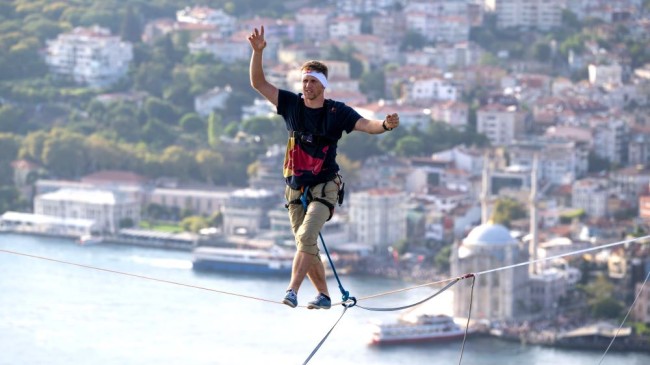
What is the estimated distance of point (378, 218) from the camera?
25.6m

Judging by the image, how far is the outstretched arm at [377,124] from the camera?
5180mm

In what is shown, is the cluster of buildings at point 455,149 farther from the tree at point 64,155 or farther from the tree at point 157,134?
the tree at point 157,134

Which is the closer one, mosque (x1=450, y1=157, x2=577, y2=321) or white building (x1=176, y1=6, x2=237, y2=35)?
mosque (x1=450, y1=157, x2=577, y2=321)

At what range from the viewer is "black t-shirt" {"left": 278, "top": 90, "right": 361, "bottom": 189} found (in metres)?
5.30

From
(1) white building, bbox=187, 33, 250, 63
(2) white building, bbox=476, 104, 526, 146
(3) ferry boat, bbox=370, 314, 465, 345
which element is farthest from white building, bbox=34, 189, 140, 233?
(3) ferry boat, bbox=370, 314, 465, 345

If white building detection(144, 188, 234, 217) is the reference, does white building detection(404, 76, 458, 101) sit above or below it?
above

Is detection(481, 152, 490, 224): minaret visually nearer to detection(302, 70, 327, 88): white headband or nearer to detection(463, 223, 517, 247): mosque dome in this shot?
detection(463, 223, 517, 247): mosque dome

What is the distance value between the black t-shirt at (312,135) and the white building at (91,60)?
28.7 metres

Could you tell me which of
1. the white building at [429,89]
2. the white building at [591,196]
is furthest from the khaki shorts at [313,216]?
the white building at [429,89]

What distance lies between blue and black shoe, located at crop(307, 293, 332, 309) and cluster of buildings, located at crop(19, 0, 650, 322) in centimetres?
1564

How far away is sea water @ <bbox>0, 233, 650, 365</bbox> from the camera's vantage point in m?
18.5

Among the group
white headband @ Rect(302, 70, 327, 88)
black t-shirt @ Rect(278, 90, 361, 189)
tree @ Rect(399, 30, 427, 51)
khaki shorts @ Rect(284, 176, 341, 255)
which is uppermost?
white headband @ Rect(302, 70, 327, 88)

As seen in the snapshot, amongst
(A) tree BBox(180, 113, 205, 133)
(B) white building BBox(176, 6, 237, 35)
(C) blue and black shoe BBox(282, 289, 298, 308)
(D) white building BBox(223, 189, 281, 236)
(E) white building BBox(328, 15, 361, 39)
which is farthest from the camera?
(B) white building BBox(176, 6, 237, 35)

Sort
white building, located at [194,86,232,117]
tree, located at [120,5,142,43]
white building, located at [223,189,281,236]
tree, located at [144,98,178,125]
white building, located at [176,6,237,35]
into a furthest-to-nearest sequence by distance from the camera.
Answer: white building, located at [176,6,237,35]
tree, located at [120,5,142,43]
white building, located at [194,86,232,117]
tree, located at [144,98,178,125]
white building, located at [223,189,281,236]
